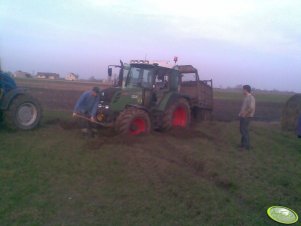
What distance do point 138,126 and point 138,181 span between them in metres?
4.17

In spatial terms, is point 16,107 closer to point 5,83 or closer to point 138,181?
point 5,83

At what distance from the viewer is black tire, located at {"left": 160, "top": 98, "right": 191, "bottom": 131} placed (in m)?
12.2

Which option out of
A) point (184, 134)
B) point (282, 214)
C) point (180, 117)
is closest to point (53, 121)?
point (180, 117)

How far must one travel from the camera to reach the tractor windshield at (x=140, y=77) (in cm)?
1212

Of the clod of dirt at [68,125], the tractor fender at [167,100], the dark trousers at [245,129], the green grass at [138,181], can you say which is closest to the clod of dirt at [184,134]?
the green grass at [138,181]

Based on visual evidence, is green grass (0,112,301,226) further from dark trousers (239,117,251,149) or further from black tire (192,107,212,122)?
black tire (192,107,212,122)

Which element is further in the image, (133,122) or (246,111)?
(133,122)

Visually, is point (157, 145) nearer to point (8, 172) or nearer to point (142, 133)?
point (142, 133)

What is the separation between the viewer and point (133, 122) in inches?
434

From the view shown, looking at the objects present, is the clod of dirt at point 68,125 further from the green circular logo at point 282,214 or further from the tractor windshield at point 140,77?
the green circular logo at point 282,214

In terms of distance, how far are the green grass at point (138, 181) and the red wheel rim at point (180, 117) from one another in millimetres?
1812

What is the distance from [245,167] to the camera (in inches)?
345

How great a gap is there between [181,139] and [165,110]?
1049 mm

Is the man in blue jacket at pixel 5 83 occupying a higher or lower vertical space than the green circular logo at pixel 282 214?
higher
